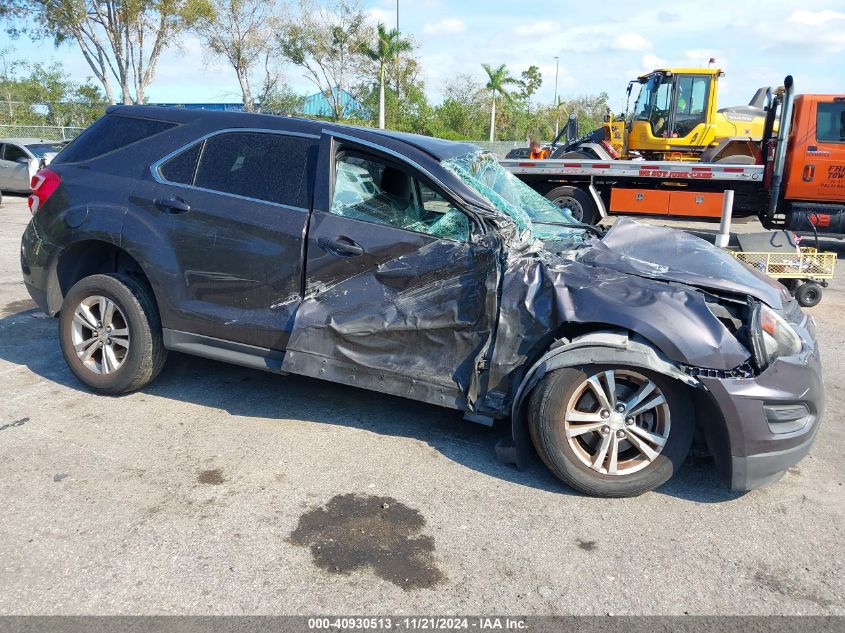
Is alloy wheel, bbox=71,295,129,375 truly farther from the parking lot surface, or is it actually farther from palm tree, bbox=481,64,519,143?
palm tree, bbox=481,64,519,143

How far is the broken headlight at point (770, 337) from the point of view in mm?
3338

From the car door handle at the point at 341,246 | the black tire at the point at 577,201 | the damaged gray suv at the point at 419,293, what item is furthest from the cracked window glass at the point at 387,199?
the black tire at the point at 577,201

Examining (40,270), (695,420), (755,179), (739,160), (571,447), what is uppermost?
(739,160)

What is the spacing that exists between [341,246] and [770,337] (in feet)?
7.48

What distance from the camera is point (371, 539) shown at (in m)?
3.18

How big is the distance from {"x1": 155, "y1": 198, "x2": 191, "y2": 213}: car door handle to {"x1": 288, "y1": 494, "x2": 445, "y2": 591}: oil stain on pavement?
203 cm

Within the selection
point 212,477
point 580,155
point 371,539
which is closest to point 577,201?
point 580,155

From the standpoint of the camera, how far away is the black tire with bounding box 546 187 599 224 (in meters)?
13.5

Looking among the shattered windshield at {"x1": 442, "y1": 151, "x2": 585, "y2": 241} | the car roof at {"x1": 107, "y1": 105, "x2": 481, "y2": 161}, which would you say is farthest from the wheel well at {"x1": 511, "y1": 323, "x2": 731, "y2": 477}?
the car roof at {"x1": 107, "y1": 105, "x2": 481, "y2": 161}

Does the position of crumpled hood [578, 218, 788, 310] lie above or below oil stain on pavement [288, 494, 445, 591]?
above

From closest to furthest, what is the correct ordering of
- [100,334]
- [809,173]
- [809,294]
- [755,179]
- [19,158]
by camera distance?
[100,334] → [809,294] → [809,173] → [755,179] → [19,158]

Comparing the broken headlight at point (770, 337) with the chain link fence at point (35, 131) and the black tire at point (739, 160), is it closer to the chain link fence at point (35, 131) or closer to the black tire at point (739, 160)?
the black tire at point (739, 160)

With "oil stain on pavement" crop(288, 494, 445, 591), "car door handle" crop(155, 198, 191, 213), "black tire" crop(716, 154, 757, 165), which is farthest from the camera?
"black tire" crop(716, 154, 757, 165)

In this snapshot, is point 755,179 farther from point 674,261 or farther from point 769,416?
point 769,416
